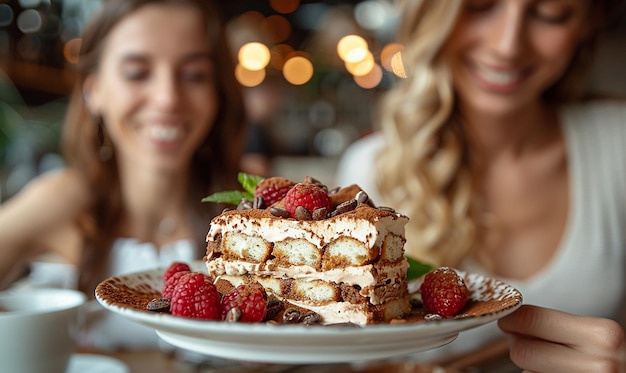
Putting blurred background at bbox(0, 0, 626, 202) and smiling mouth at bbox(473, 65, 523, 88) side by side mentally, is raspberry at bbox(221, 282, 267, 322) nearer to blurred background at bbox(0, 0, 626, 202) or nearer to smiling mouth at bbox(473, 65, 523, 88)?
smiling mouth at bbox(473, 65, 523, 88)

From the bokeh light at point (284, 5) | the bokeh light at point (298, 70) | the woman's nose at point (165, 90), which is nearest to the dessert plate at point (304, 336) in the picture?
the woman's nose at point (165, 90)

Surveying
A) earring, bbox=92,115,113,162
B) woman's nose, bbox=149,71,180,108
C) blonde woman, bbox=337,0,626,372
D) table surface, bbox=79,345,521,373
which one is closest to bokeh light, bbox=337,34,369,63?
blonde woman, bbox=337,0,626,372

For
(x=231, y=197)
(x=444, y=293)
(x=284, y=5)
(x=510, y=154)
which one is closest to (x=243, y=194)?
(x=231, y=197)

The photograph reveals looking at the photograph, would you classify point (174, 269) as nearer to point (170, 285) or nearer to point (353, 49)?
point (170, 285)

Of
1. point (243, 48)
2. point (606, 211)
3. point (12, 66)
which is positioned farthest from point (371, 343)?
point (243, 48)

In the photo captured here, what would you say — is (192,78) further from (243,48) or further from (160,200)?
(243,48)

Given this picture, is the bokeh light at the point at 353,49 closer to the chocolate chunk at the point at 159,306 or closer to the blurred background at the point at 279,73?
the blurred background at the point at 279,73
